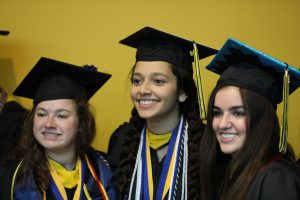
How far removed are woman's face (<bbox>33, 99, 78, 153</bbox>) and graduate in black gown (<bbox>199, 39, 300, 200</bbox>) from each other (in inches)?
32.8

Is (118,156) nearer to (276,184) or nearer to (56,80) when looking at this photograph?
(56,80)

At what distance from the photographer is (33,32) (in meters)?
3.64

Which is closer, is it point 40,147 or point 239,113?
point 239,113

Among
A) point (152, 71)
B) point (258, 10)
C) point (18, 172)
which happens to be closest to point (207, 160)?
point (152, 71)

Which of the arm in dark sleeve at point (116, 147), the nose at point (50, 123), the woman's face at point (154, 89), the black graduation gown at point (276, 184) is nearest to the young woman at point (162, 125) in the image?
the woman's face at point (154, 89)

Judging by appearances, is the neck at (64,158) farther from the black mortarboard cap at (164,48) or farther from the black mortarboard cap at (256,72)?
the black mortarboard cap at (256,72)

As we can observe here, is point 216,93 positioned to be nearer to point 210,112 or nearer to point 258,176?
point 210,112

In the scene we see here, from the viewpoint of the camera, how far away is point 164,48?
239 cm

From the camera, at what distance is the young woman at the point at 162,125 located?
7.54 feet

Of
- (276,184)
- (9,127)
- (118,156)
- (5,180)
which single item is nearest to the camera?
(276,184)

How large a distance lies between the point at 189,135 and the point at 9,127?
1.37 metres

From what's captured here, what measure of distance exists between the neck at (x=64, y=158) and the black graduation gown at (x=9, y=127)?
55 centimetres

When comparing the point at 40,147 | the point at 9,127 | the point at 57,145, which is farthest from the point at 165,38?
the point at 9,127

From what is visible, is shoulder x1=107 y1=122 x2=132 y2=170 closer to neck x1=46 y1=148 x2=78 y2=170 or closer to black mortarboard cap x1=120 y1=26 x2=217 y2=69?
neck x1=46 y1=148 x2=78 y2=170
